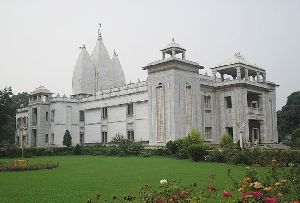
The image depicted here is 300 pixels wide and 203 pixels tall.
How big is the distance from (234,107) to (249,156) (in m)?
15.0

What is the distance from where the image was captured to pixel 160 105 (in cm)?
3319

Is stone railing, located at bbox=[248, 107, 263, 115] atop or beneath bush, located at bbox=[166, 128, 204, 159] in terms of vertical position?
atop

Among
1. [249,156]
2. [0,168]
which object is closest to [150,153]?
[249,156]

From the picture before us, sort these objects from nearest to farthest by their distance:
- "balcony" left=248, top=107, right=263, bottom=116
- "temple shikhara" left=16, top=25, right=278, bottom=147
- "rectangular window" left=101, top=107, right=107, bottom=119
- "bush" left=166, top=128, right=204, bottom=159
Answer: "bush" left=166, top=128, right=204, bottom=159
"temple shikhara" left=16, top=25, right=278, bottom=147
"balcony" left=248, top=107, right=263, bottom=116
"rectangular window" left=101, top=107, right=107, bottom=119

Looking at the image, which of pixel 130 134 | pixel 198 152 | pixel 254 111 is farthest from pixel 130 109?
pixel 198 152

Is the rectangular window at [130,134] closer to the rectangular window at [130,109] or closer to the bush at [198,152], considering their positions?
the rectangular window at [130,109]

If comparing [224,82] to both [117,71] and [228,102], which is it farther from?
[117,71]

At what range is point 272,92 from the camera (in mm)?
40312

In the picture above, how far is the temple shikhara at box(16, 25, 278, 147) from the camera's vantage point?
32.9m

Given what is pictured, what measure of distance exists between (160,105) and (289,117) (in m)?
30.0

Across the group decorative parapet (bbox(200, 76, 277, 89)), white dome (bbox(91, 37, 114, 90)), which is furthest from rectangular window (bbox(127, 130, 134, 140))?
white dome (bbox(91, 37, 114, 90))

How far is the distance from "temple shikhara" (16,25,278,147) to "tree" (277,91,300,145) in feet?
54.8

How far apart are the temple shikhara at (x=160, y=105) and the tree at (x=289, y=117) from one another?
16.7 m

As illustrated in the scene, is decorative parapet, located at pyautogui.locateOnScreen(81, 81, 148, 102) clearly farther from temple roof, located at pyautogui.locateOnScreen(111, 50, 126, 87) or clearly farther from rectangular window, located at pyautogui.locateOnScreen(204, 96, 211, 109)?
temple roof, located at pyautogui.locateOnScreen(111, 50, 126, 87)
